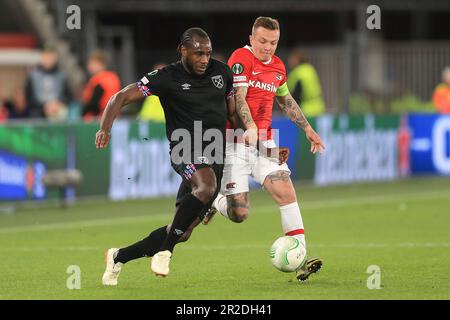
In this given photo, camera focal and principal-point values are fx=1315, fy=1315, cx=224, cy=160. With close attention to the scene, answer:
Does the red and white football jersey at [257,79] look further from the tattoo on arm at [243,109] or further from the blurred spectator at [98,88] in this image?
the blurred spectator at [98,88]

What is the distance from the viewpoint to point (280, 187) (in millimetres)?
11227

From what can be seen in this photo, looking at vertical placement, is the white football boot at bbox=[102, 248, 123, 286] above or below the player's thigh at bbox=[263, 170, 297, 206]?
below

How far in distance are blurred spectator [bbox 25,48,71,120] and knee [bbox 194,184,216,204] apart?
12.4m

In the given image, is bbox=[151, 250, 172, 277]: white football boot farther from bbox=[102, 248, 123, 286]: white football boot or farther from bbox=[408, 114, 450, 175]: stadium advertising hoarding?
bbox=[408, 114, 450, 175]: stadium advertising hoarding

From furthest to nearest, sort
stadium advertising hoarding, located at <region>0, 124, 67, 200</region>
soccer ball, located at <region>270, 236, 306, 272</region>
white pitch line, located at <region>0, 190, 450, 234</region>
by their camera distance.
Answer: stadium advertising hoarding, located at <region>0, 124, 67, 200</region>
white pitch line, located at <region>0, 190, 450, 234</region>
soccer ball, located at <region>270, 236, 306, 272</region>

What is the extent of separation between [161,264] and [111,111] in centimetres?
126

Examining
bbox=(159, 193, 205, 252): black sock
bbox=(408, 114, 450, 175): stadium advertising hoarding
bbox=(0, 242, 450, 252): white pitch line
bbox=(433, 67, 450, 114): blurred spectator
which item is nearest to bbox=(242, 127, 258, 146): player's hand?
bbox=(159, 193, 205, 252): black sock

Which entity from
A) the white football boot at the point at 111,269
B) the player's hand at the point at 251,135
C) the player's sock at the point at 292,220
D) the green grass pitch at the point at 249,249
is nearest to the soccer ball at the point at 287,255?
the green grass pitch at the point at 249,249

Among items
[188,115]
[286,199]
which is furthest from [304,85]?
[188,115]

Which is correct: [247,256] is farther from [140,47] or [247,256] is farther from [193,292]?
[140,47]

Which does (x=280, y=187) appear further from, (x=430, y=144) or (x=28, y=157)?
(x=430, y=144)

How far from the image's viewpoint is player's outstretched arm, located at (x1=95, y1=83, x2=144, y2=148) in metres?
10.1

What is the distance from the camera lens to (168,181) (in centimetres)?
2027
